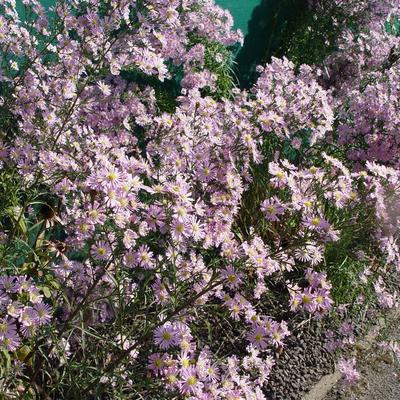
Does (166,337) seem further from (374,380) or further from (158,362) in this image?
(374,380)

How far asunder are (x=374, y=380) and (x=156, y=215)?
2.38 m

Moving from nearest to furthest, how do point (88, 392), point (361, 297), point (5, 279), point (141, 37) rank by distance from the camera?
point (5, 279)
point (88, 392)
point (141, 37)
point (361, 297)

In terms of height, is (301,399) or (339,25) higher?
(339,25)

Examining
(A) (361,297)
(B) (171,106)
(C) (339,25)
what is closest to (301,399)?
(A) (361,297)

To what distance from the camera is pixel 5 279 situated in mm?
2314

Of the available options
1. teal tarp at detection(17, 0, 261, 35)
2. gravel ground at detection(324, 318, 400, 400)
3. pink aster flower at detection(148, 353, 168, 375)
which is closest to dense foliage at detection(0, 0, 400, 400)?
pink aster flower at detection(148, 353, 168, 375)

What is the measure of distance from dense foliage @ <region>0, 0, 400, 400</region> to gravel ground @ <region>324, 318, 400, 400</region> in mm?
324

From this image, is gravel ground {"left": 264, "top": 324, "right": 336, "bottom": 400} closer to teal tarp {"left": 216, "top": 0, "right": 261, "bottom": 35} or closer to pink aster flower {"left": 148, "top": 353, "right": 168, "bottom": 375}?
pink aster flower {"left": 148, "top": 353, "right": 168, "bottom": 375}

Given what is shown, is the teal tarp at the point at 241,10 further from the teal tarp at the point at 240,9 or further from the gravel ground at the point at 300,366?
the gravel ground at the point at 300,366

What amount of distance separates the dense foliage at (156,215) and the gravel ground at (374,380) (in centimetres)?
32

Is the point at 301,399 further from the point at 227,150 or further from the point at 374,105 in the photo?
the point at 374,105

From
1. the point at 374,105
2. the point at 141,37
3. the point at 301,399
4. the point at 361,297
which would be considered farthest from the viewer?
the point at 374,105

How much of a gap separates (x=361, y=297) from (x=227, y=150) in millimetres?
1517

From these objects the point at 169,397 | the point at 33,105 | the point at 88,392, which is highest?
the point at 33,105
